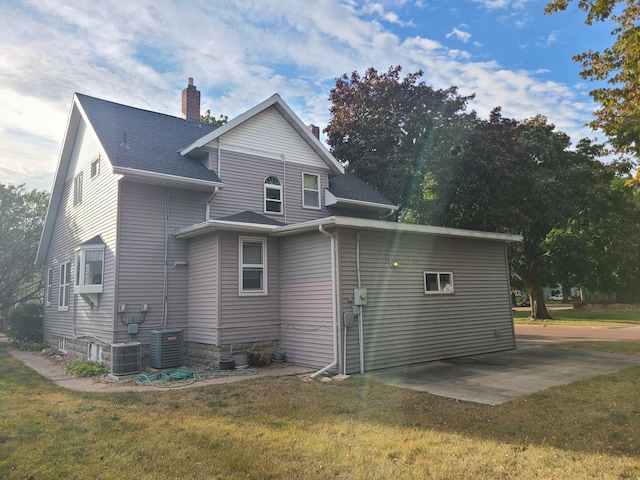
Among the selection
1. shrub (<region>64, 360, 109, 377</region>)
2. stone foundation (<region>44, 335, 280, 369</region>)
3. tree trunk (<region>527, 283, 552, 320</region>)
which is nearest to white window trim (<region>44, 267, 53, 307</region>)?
stone foundation (<region>44, 335, 280, 369</region>)

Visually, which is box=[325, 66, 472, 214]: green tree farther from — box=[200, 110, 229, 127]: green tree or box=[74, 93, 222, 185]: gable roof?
box=[200, 110, 229, 127]: green tree

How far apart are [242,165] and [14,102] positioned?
5930mm

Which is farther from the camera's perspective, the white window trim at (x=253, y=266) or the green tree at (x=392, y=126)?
the green tree at (x=392, y=126)

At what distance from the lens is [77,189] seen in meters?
14.4

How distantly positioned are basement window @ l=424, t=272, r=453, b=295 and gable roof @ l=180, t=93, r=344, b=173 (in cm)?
527

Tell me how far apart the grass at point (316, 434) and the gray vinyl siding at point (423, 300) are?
2.37m

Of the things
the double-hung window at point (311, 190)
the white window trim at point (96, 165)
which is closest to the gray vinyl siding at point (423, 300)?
the double-hung window at point (311, 190)

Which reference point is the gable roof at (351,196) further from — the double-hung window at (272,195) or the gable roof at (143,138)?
the gable roof at (143,138)

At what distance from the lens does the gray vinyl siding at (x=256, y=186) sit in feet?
40.3

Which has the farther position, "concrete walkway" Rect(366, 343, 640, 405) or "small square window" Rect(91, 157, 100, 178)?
"small square window" Rect(91, 157, 100, 178)

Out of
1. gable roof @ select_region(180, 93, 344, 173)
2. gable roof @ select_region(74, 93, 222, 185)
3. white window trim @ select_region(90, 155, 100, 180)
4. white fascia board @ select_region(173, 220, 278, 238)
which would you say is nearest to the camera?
white fascia board @ select_region(173, 220, 278, 238)

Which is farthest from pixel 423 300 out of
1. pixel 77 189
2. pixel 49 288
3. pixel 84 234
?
pixel 49 288

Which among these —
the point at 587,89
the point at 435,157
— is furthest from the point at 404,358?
the point at 435,157

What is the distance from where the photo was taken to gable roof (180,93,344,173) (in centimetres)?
1205
